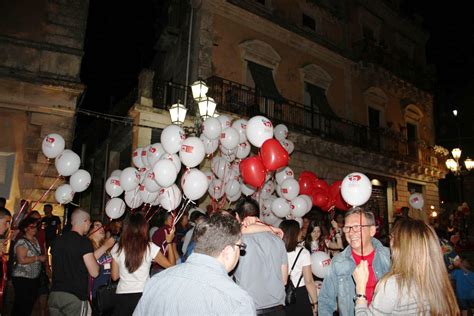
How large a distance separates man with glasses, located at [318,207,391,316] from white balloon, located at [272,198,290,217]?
436 centimetres

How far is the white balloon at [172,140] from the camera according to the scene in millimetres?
6402

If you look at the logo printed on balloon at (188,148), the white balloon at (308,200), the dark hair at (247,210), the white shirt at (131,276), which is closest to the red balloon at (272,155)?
the logo printed on balloon at (188,148)

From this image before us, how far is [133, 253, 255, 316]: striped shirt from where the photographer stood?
1.57 meters

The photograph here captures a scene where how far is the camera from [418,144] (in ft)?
58.5

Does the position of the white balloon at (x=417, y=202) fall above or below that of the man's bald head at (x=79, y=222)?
above

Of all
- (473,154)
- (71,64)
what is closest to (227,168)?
(71,64)

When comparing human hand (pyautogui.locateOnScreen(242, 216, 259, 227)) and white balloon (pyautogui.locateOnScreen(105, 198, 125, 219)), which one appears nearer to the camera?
human hand (pyautogui.locateOnScreen(242, 216, 259, 227))

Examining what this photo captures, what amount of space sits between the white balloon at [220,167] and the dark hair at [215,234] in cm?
607

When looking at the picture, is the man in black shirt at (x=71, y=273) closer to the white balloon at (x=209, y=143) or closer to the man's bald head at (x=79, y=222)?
the man's bald head at (x=79, y=222)

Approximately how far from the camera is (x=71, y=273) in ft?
12.1

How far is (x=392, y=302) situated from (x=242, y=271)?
4.93 ft

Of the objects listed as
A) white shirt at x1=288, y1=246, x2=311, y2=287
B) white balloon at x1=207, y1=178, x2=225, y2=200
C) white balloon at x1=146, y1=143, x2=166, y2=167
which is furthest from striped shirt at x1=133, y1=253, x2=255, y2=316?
white balloon at x1=207, y1=178, x2=225, y2=200

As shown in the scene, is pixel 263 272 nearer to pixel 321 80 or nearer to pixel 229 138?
pixel 229 138

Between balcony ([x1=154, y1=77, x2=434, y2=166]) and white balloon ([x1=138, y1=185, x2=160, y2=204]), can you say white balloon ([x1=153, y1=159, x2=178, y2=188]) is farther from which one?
balcony ([x1=154, y1=77, x2=434, y2=166])
